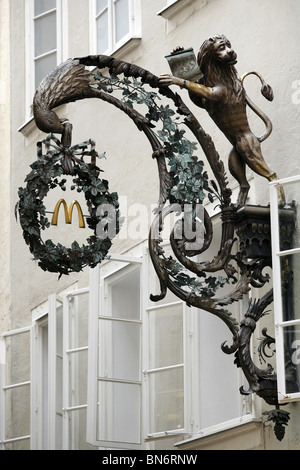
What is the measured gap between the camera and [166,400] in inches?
396

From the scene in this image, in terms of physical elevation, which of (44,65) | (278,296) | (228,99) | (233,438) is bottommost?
(233,438)

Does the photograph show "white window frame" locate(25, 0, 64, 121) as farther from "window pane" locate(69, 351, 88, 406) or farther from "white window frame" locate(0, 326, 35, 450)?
"window pane" locate(69, 351, 88, 406)

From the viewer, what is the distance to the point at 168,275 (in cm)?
768

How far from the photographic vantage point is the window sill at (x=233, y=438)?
907 cm

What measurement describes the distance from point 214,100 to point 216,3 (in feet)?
7.97

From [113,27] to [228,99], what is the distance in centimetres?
432

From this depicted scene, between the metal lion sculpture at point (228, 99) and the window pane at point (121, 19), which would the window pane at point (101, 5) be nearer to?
the window pane at point (121, 19)

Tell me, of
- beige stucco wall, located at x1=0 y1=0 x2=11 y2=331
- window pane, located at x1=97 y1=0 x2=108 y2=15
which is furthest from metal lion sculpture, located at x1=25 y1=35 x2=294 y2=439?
beige stucco wall, located at x1=0 y1=0 x2=11 y2=331

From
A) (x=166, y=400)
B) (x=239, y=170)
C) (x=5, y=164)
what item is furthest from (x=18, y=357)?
(x=239, y=170)

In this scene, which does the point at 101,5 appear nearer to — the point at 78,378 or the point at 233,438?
the point at 78,378

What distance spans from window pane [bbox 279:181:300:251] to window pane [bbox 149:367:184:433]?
2.35 meters

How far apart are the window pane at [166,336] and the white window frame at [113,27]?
251cm

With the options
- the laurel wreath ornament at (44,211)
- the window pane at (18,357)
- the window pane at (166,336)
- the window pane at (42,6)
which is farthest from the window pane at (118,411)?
the window pane at (42,6)

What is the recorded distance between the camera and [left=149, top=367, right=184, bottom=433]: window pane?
9.95 metres
